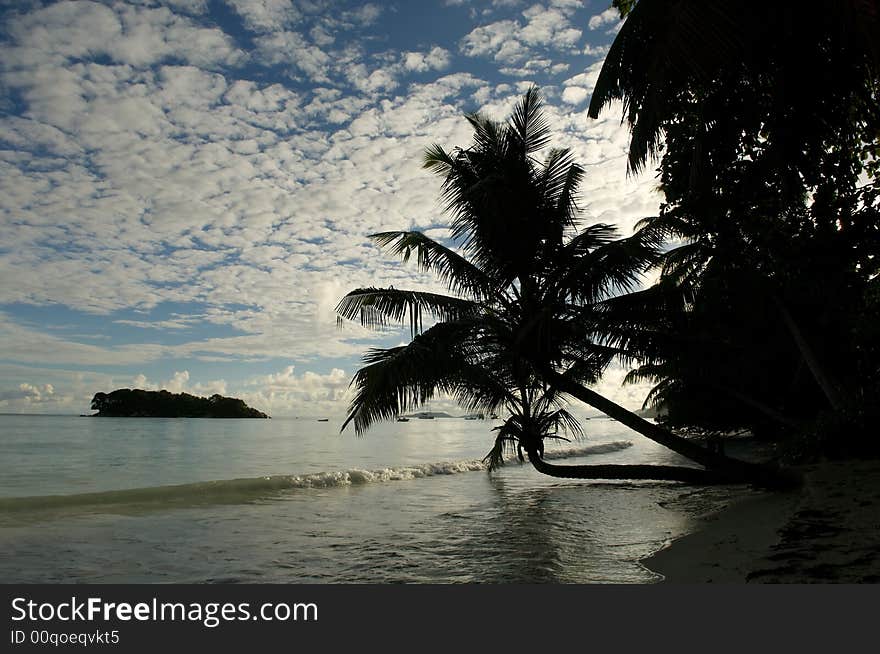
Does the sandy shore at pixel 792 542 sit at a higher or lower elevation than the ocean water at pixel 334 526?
higher

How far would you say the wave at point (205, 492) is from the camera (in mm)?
11539

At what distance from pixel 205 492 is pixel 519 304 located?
9.15 m

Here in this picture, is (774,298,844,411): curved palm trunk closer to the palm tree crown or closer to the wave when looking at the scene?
the palm tree crown

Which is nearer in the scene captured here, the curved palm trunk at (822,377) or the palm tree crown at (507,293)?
the palm tree crown at (507,293)

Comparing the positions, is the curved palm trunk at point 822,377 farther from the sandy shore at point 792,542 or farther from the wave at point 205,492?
the wave at point 205,492

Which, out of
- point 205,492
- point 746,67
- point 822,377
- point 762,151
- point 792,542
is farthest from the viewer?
point 205,492

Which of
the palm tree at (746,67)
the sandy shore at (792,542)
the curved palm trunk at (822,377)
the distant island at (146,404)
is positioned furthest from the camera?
the distant island at (146,404)

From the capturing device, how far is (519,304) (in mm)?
10500

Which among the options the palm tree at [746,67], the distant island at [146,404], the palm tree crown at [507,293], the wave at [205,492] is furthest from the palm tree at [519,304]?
the distant island at [146,404]

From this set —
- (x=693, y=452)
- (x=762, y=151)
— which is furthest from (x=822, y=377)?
(x=762, y=151)

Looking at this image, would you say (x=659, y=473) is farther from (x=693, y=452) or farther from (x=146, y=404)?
(x=146, y=404)

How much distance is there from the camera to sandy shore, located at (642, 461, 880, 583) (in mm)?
4516

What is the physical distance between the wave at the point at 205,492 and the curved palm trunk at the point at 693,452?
790cm

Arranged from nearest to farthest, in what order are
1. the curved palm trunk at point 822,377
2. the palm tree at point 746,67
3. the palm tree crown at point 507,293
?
1. the palm tree at point 746,67
2. the palm tree crown at point 507,293
3. the curved palm trunk at point 822,377
